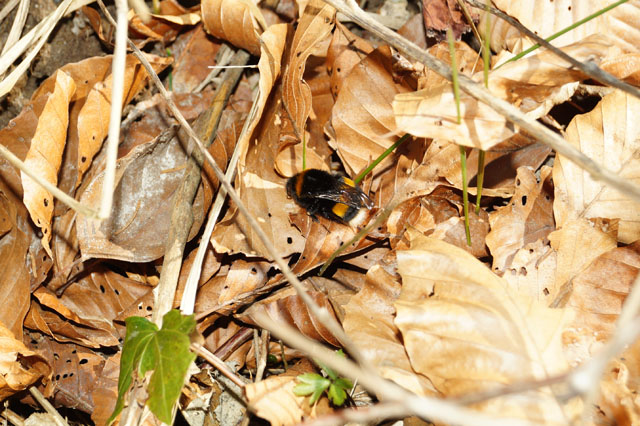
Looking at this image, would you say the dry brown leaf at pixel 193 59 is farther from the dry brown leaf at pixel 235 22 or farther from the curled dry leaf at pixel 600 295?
the curled dry leaf at pixel 600 295

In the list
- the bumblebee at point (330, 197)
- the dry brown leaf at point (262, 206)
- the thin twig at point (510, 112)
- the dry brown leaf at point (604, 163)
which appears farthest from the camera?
the bumblebee at point (330, 197)

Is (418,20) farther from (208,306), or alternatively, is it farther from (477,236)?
→ (208,306)

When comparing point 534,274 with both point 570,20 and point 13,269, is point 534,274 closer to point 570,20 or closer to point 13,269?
point 570,20

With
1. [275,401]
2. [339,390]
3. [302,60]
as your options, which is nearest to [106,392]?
[275,401]

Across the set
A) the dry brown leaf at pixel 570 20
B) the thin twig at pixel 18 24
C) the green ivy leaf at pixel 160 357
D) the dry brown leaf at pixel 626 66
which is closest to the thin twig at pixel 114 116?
the green ivy leaf at pixel 160 357

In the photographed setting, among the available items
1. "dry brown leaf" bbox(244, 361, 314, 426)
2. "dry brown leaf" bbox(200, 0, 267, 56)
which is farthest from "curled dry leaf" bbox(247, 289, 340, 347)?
"dry brown leaf" bbox(200, 0, 267, 56)

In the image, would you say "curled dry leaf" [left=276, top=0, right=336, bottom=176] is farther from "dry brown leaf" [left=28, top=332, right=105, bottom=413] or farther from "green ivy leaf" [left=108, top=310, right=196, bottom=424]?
"dry brown leaf" [left=28, top=332, right=105, bottom=413]
